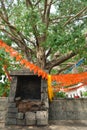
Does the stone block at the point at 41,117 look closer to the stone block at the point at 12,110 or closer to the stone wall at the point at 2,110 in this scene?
the stone block at the point at 12,110

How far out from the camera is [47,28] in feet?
28.0

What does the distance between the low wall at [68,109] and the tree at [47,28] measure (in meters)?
2.02

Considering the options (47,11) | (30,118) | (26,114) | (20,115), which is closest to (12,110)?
(20,115)

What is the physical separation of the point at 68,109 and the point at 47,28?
3.63m

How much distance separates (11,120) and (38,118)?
35.7 inches

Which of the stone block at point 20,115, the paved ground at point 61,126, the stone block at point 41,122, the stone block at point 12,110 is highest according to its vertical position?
the stone block at point 12,110

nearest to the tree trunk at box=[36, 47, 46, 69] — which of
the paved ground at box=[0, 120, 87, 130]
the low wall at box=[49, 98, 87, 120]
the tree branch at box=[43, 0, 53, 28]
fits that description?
the tree branch at box=[43, 0, 53, 28]

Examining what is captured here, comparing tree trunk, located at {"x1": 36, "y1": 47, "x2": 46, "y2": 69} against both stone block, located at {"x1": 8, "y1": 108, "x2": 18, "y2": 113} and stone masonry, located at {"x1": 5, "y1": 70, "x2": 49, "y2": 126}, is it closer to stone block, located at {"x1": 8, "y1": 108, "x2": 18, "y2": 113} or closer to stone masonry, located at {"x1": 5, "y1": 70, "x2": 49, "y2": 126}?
stone masonry, located at {"x1": 5, "y1": 70, "x2": 49, "y2": 126}

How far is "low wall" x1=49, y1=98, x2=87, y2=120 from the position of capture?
7.28 metres

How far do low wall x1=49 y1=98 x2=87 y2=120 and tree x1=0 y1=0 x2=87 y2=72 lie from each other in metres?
2.02

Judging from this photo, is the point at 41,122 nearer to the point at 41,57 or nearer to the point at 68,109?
the point at 68,109

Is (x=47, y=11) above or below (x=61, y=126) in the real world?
above

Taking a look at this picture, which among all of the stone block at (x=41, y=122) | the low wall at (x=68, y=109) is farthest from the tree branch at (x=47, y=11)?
the stone block at (x=41, y=122)

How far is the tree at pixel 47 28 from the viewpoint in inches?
291
